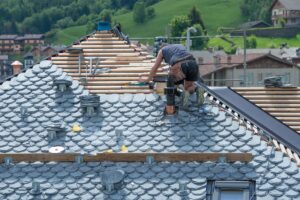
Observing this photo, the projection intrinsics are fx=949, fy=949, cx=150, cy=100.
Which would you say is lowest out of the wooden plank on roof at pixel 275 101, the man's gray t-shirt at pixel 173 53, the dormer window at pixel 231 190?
the dormer window at pixel 231 190

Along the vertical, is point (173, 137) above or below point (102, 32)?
below

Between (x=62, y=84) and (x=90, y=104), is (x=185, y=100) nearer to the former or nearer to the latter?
(x=90, y=104)

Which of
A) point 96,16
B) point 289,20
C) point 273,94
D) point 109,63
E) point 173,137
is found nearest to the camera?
point 173,137

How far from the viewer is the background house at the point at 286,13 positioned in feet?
580

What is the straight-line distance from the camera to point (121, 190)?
17672 mm

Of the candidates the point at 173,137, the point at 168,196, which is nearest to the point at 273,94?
the point at 173,137

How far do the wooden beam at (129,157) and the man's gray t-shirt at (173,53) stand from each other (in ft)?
9.53

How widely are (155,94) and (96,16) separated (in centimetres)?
17881

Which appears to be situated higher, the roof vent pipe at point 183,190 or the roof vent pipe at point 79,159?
the roof vent pipe at point 79,159

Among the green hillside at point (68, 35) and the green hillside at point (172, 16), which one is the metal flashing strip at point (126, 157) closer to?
the green hillside at point (172, 16)

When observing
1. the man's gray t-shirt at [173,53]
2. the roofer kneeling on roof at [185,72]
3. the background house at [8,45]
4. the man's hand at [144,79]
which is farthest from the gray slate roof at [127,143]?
the background house at [8,45]

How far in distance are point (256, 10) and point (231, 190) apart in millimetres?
175718

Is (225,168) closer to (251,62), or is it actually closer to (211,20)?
(251,62)

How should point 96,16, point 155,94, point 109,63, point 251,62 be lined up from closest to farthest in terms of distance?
point 155,94 → point 109,63 → point 251,62 → point 96,16
